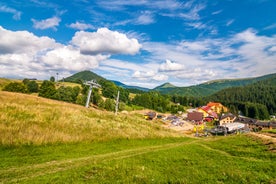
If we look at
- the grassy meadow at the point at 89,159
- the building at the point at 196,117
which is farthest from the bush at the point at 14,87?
the building at the point at 196,117

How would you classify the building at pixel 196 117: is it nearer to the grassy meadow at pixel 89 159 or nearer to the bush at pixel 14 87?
the bush at pixel 14 87

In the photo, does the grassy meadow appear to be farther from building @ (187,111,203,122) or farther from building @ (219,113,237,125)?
building @ (187,111,203,122)

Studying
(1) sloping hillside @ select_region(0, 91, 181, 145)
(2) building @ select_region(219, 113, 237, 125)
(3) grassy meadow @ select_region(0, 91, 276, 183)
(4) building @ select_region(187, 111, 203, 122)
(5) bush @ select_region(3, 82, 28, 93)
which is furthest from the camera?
(4) building @ select_region(187, 111, 203, 122)

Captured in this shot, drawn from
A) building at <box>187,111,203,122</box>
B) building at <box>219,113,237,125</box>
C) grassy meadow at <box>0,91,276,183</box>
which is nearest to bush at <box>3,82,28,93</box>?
grassy meadow at <box>0,91,276,183</box>

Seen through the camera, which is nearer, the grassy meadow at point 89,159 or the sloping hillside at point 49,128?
the grassy meadow at point 89,159

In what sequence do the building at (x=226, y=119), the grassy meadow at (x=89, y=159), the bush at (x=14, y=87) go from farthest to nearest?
Result: the building at (x=226, y=119) < the bush at (x=14, y=87) < the grassy meadow at (x=89, y=159)

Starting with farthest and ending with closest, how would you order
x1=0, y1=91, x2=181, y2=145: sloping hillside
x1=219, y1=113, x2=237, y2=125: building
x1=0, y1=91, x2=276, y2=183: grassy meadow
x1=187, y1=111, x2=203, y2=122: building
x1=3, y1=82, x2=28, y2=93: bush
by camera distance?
1. x1=187, y1=111, x2=203, y2=122: building
2. x1=219, y1=113, x2=237, y2=125: building
3. x1=3, y1=82, x2=28, y2=93: bush
4. x1=0, y1=91, x2=181, y2=145: sloping hillside
5. x1=0, y1=91, x2=276, y2=183: grassy meadow

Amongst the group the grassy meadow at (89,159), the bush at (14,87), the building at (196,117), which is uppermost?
the bush at (14,87)

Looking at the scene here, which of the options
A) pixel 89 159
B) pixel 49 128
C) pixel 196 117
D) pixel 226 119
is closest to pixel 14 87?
pixel 49 128

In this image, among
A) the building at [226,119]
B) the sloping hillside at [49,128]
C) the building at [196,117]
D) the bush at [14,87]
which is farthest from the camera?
the building at [196,117]

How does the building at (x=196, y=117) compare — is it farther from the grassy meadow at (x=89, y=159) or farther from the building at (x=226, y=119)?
the grassy meadow at (x=89, y=159)

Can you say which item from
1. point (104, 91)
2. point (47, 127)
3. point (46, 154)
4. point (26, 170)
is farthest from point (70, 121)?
point (104, 91)

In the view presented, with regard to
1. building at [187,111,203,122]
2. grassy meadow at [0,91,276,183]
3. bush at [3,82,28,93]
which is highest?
bush at [3,82,28,93]

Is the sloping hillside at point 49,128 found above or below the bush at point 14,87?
below
